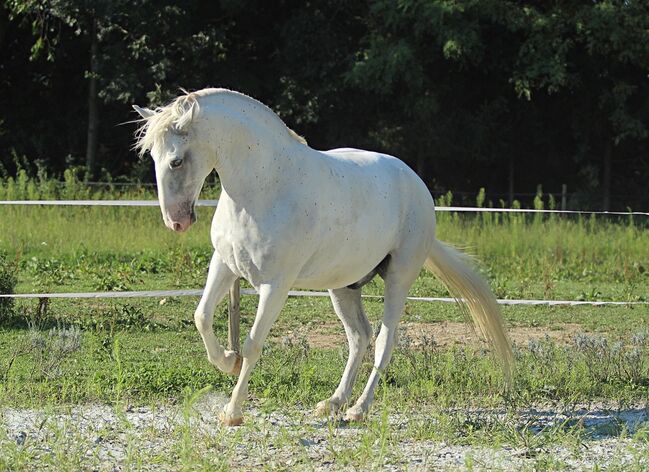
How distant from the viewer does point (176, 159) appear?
556 centimetres

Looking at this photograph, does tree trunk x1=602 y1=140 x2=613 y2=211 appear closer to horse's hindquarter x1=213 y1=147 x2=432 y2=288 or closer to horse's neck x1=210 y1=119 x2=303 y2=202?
horse's hindquarter x1=213 y1=147 x2=432 y2=288

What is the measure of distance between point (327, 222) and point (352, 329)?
91 cm

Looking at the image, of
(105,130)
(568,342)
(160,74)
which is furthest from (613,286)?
(105,130)

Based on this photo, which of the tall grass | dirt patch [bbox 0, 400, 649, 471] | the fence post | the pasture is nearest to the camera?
dirt patch [bbox 0, 400, 649, 471]

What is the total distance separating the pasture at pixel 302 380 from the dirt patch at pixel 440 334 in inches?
1.1

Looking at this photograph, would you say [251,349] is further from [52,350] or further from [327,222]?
[52,350]

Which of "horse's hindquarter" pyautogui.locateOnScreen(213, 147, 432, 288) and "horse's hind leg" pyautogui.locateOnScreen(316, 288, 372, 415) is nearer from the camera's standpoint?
"horse's hindquarter" pyautogui.locateOnScreen(213, 147, 432, 288)

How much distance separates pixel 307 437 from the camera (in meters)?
5.75

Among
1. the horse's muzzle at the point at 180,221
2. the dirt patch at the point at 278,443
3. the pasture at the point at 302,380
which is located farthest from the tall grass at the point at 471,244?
the horse's muzzle at the point at 180,221

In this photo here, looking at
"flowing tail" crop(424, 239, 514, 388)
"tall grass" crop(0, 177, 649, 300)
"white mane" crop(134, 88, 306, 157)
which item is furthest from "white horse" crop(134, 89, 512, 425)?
"tall grass" crop(0, 177, 649, 300)

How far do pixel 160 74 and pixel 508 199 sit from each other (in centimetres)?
696

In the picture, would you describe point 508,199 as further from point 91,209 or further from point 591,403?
point 591,403

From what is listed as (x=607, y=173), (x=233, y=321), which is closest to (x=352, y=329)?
(x=233, y=321)

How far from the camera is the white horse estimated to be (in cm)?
563
